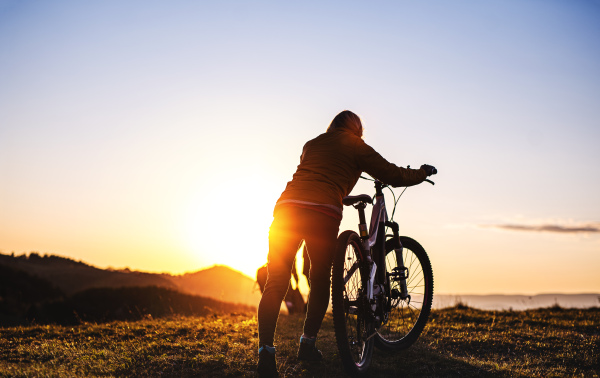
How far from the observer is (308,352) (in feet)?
15.8

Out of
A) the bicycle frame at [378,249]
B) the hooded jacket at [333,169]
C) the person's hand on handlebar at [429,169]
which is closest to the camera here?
the hooded jacket at [333,169]

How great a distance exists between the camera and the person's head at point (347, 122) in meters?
4.73

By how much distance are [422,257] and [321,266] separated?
1802mm

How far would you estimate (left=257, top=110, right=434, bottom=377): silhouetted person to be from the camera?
4234 mm

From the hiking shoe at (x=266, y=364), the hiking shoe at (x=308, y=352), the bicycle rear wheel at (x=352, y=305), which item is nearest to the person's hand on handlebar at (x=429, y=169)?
the bicycle rear wheel at (x=352, y=305)

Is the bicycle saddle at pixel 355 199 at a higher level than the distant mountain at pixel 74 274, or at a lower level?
higher

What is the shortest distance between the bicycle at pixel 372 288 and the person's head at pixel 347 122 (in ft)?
2.20

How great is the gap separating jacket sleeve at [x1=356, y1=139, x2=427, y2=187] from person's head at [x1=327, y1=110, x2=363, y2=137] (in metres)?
0.20

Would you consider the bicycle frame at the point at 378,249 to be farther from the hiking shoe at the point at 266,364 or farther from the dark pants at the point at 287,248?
the hiking shoe at the point at 266,364

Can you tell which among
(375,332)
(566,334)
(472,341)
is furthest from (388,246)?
(566,334)

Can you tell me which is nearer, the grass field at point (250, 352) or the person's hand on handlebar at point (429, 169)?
the grass field at point (250, 352)

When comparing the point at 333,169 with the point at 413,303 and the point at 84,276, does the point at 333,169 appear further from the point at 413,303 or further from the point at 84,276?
the point at 84,276

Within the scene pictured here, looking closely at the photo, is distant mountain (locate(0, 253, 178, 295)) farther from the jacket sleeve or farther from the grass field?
the jacket sleeve

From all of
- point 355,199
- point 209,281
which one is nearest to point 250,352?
point 355,199
